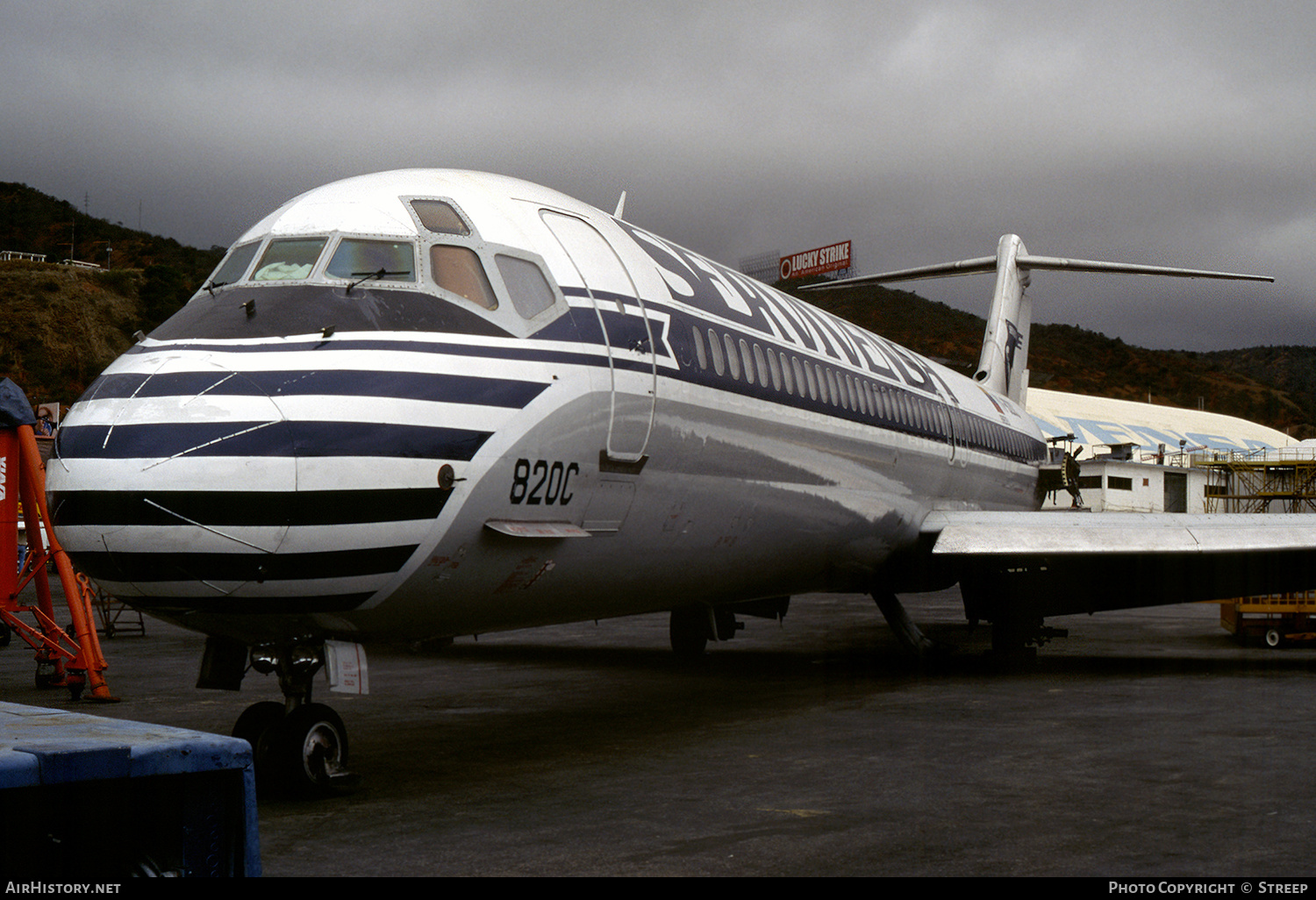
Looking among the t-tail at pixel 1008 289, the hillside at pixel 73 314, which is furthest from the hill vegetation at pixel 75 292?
the t-tail at pixel 1008 289

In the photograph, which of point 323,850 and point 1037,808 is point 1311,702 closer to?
point 1037,808

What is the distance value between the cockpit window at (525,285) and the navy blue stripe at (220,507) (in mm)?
1652

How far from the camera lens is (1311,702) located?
1029cm

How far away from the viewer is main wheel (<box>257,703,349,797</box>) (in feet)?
20.7

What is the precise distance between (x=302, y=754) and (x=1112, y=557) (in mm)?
10002

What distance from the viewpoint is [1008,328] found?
22969 mm

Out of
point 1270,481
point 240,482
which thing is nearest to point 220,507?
point 240,482

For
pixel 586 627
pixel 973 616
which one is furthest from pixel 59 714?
pixel 586 627

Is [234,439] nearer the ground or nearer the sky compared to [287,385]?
nearer the ground

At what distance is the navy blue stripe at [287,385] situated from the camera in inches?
224

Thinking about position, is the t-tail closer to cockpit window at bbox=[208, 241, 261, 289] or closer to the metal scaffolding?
cockpit window at bbox=[208, 241, 261, 289]

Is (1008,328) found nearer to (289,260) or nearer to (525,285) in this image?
(525,285)

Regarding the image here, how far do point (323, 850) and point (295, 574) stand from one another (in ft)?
4.13

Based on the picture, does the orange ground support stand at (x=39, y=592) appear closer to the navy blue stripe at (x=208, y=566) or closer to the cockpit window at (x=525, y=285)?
the navy blue stripe at (x=208, y=566)
